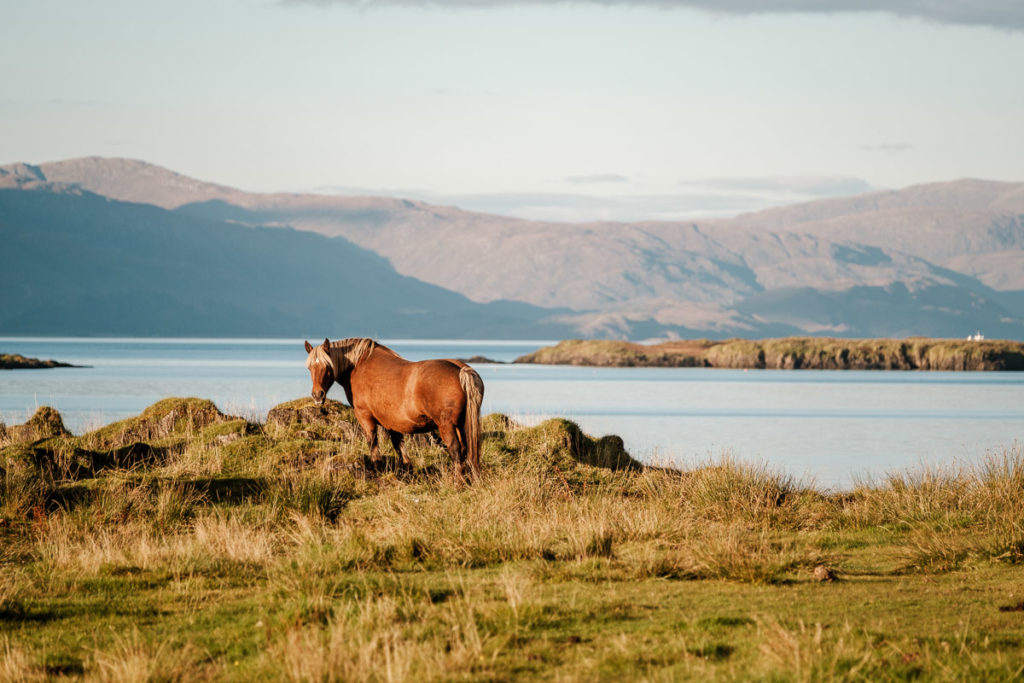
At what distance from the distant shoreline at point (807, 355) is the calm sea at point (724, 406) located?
7542mm

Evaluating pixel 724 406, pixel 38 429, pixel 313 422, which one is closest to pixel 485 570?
pixel 313 422

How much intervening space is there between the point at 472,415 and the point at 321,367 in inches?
91.7

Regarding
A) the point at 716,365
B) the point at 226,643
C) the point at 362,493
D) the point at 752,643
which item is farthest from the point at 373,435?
the point at 716,365

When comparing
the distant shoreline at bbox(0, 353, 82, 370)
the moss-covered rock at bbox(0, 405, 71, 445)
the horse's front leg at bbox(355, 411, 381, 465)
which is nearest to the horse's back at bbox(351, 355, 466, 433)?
the horse's front leg at bbox(355, 411, 381, 465)

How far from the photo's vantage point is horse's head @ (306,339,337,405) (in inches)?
631

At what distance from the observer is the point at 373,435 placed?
647 inches

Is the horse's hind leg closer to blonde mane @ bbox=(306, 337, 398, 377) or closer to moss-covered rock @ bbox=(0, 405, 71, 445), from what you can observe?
blonde mane @ bbox=(306, 337, 398, 377)

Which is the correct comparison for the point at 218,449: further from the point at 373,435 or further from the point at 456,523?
the point at 456,523

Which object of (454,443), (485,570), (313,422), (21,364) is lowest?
(21,364)

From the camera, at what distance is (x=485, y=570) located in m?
11.2

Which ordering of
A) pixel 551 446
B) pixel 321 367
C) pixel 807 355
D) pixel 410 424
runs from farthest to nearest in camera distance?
pixel 807 355 → pixel 551 446 → pixel 321 367 → pixel 410 424

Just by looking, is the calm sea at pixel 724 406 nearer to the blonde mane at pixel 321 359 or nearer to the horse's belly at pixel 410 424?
the horse's belly at pixel 410 424

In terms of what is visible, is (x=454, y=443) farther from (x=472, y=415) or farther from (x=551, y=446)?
(x=551, y=446)

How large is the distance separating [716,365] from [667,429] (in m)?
79.8
